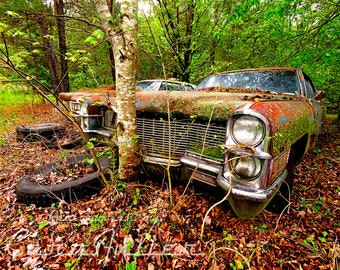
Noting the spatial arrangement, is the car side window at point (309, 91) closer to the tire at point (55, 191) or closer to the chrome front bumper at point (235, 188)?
the chrome front bumper at point (235, 188)

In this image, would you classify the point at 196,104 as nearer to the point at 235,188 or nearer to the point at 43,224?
the point at 235,188

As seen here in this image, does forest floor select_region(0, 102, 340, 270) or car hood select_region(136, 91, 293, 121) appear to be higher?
car hood select_region(136, 91, 293, 121)

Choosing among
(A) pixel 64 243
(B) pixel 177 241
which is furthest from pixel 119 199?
(B) pixel 177 241

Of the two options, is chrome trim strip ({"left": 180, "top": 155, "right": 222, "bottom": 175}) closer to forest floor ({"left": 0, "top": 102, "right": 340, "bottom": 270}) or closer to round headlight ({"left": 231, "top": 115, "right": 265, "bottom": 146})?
round headlight ({"left": 231, "top": 115, "right": 265, "bottom": 146})

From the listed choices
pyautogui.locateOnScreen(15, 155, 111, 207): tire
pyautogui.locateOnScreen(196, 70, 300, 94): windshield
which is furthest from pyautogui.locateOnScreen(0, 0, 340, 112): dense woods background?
pyautogui.locateOnScreen(15, 155, 111, 207): tire

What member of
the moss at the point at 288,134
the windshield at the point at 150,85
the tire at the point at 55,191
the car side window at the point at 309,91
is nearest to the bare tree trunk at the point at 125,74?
the tire at the point at 55,191

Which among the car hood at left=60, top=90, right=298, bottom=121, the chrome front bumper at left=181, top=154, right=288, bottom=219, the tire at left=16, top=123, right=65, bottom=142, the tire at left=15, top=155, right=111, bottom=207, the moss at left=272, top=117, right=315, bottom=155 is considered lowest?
the tire at left=15, top=155, right=111, bottom=207

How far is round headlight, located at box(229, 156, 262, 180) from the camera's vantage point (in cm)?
152

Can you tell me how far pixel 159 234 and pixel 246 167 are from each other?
0.99 m

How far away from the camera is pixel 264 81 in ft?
9.45

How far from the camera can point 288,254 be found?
69.1 inches

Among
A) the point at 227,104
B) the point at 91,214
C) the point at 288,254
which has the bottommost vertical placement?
the point at 288,254

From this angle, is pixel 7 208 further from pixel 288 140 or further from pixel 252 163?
pixel 288 140

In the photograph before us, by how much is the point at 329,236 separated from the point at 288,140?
3.81ft
